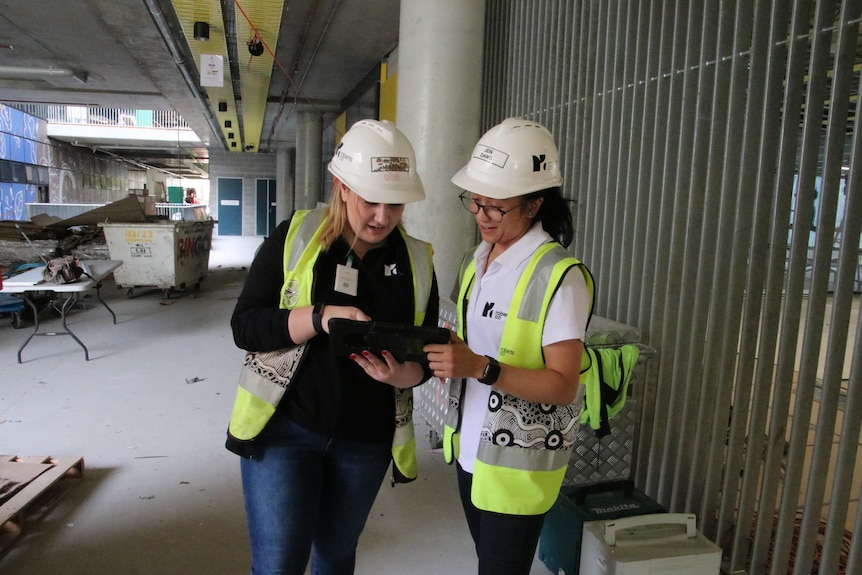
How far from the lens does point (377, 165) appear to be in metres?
1.47

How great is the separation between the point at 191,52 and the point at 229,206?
58.0ft

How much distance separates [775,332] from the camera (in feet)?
7.73

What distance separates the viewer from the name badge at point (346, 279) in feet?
4.90

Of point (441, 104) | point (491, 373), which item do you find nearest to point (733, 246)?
point (491, 373)

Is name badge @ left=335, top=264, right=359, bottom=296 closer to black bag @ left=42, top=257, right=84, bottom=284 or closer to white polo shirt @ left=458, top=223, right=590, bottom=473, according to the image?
white polo shirt @ left=458, top=223, right=590, bottom=473

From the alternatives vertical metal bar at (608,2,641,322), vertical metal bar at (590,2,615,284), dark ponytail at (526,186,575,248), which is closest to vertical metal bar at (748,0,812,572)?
vertical metal bar at (608,2,641,322)

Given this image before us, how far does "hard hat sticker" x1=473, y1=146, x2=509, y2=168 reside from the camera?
5.21ft

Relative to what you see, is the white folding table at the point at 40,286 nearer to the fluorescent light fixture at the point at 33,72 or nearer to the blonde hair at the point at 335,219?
the blonde hair at the point at 335,219

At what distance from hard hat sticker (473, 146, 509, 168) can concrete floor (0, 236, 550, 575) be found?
1831mm

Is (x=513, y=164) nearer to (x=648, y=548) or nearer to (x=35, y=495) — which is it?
(x=648, y=548)

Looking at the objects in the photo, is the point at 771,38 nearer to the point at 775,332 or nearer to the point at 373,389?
the point at 775,332

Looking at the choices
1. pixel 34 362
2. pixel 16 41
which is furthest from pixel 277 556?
pixel 16 41

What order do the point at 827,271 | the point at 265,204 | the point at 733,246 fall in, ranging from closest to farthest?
the point at 827,271 < the point at 733,246 < the point at 265,204

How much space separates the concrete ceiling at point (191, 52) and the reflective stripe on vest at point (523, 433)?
223 inches
